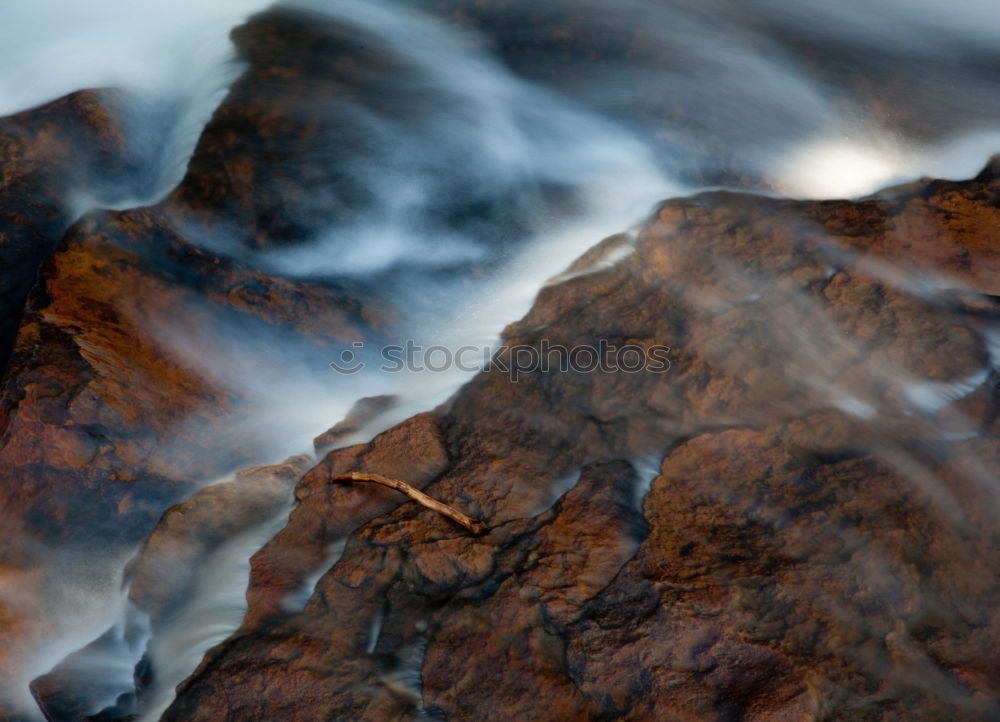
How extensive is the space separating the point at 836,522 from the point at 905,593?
0.89ft

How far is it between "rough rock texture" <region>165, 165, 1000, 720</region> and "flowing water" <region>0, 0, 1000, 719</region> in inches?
26.2

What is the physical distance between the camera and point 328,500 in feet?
9.77

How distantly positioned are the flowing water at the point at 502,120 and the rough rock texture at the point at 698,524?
2.19ft

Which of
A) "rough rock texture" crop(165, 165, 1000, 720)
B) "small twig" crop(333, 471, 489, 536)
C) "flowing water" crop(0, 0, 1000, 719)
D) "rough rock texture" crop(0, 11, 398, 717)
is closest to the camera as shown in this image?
"rough rock texture" crop(165, 165, 1000, 720)

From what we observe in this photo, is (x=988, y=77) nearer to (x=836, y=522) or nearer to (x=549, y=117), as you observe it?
(x=549, y=117)

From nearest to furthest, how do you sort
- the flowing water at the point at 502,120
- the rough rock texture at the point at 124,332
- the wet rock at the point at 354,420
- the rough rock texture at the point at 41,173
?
the rough rock texture at the point at 124,332 < the wet rock at the point at 354,420 < the rough rock texture at the point at 41,173 < the flowing water at the point at 502,120

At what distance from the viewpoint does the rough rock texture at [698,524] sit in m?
2.22

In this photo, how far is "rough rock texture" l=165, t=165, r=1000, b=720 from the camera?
7.28 feet

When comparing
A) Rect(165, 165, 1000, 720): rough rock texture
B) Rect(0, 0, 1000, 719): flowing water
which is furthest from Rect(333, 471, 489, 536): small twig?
Rect(0, 0, 1000, 719): flowing water

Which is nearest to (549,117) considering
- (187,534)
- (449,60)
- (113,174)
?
(449,60)

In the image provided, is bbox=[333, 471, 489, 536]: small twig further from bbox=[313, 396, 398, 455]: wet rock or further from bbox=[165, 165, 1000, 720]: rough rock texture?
bbox=[313, 396, 398, 455]: wet rock

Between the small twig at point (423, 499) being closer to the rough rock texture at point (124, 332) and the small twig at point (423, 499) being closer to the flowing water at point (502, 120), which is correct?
the flowing water at point (502, 120)

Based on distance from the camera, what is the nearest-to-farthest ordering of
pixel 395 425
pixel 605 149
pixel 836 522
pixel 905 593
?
1. pixel 905 593
2. pixel 836 522
3. pixel 395 425
4. pixel 605 149

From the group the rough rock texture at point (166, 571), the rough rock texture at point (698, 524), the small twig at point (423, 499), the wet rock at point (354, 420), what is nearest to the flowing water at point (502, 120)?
the wet rock at point (354, 420)
